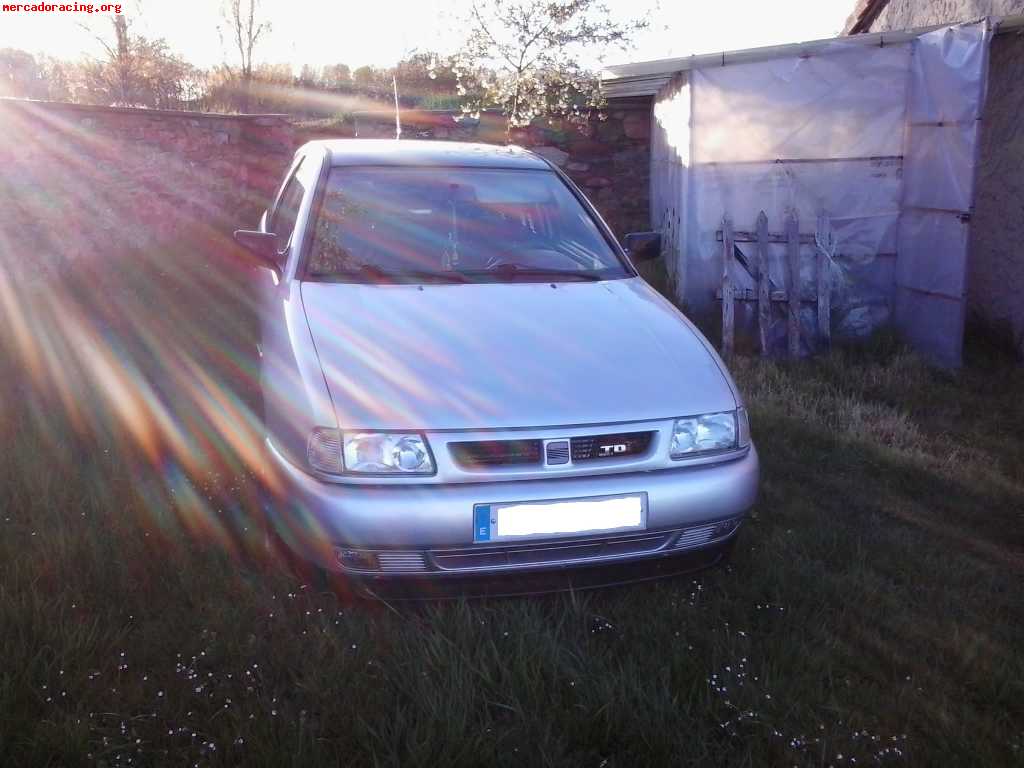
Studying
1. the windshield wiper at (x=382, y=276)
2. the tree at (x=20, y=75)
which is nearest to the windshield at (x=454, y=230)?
the windshield wiper at (x=382, y=276)

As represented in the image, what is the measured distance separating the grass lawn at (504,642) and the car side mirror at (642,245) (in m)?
1.20

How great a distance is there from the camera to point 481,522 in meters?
2.64

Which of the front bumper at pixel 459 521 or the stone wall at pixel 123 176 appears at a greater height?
the stone wall at pixel 123 176

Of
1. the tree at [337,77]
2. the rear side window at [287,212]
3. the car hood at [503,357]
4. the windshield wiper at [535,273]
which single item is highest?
the tree at [337,77]

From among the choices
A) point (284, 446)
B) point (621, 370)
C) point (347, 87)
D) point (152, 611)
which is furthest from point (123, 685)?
point (347, 87)

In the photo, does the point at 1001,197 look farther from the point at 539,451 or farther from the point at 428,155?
the point at 539,451

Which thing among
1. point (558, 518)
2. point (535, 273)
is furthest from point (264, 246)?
point (558, 518)

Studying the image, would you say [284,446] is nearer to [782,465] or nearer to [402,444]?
[402,444]

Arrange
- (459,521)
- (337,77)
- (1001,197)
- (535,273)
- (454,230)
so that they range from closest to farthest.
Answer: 1. (459,521)
2. (535,273)
3. (454,230)
4. (1001,197)
5. (337,77)

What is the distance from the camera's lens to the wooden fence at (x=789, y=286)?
655cm

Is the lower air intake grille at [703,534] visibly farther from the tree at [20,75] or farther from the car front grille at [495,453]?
the tree at [20,75]

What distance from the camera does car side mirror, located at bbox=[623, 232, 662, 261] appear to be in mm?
4383

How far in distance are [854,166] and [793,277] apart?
1335mm

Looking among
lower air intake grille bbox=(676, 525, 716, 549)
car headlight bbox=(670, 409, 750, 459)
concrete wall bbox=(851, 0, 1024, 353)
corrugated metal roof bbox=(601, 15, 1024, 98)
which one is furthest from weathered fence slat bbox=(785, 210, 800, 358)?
lower air intake grille bbox=(676, 525, 716, 549)
